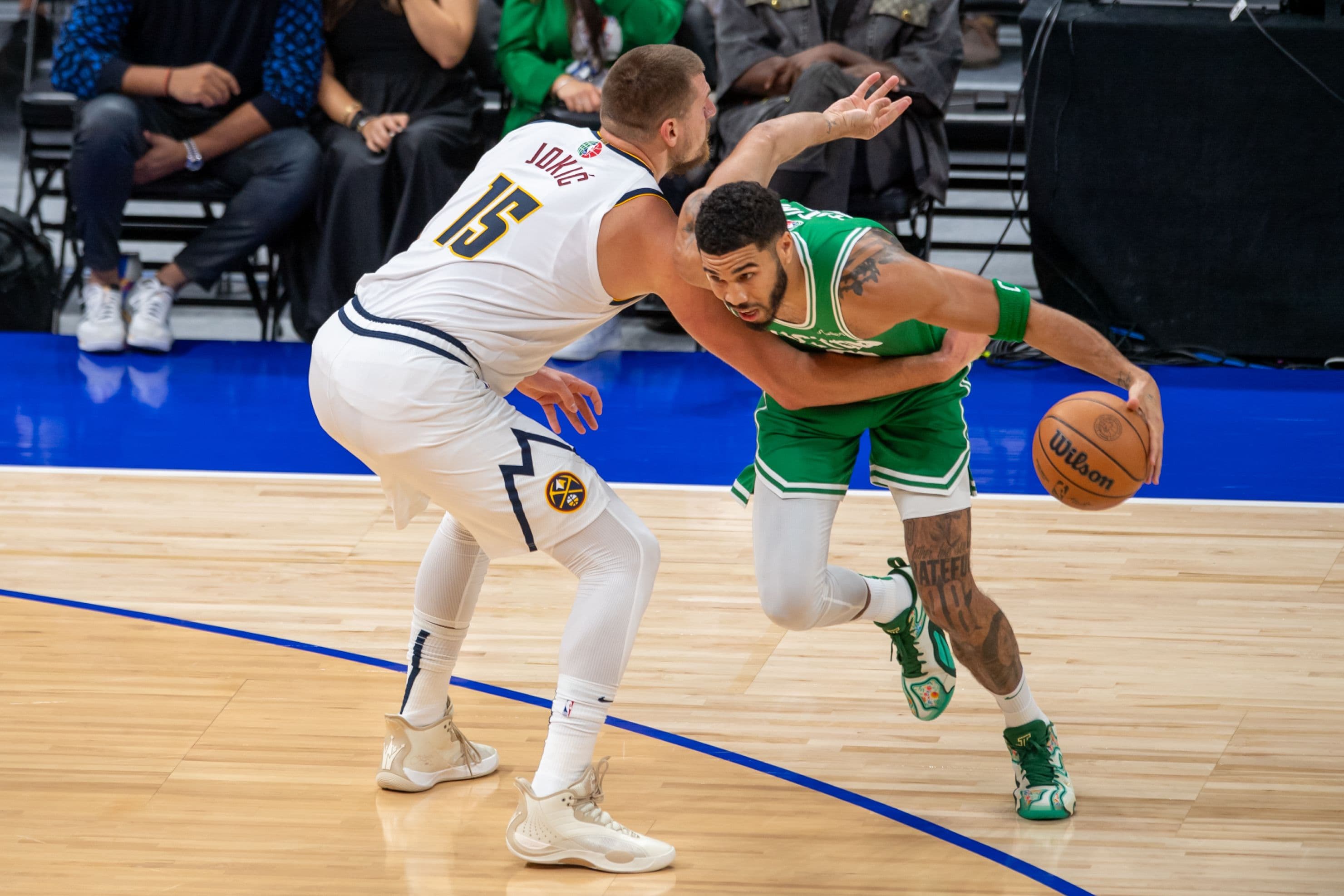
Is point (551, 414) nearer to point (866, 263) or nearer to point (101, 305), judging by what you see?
point (866, 263)

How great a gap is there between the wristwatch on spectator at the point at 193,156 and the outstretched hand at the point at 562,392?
3847 mm

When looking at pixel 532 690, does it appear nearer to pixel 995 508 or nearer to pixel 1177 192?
pixel 995 508

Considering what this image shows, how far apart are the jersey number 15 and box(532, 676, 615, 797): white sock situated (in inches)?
35.2

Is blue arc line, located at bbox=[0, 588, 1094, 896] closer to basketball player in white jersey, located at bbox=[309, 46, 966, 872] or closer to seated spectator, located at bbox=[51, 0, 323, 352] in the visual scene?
basketball player in white jersey, located at bbox=[309, 46, 966, 872]

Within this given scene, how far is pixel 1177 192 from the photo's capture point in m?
6.63

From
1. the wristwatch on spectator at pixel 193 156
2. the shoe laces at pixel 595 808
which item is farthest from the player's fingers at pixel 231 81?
the shoe laces at pixel 595 808

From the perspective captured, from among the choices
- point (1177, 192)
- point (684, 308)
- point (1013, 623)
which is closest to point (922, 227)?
point (1177, 192)

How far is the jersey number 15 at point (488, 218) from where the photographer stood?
3107 millimetres

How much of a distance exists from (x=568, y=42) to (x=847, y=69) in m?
1.27

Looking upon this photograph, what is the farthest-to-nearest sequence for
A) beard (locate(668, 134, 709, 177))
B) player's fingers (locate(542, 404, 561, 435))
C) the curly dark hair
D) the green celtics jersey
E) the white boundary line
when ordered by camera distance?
the white boundary line < player's fingers (locate(542, 404, 561, 435)) < beard (locate(668, 134, 709, 177)) < the green celtics jersey < the curly dark hair

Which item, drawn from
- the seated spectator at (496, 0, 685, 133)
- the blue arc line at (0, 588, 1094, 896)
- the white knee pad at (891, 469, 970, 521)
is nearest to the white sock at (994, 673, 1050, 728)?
the blue arc line at (0, 588, 1094, 896)

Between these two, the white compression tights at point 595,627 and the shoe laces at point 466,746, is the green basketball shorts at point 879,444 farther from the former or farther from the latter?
the shoe laces at point 466,746

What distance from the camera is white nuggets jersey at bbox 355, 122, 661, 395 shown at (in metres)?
3.07

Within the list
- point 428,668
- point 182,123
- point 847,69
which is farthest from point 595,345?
point 428,668
